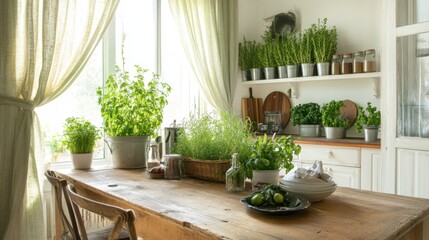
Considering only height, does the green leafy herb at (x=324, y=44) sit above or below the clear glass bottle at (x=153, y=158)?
above

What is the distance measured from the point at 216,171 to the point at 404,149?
5.28 feet

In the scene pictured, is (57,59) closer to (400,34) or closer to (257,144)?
(257,144)

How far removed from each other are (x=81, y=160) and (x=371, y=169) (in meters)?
2.14

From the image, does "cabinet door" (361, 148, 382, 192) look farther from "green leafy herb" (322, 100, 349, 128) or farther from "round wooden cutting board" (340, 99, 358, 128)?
"round wooden cutting board" (340, 99, 358, 128)

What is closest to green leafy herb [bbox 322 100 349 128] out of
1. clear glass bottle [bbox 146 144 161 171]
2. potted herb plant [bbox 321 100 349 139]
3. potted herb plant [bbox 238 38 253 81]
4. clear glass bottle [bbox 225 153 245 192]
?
potted herb plant [bbox 321 100 349 139]

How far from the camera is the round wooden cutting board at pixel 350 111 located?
328 cm

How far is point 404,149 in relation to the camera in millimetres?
2543

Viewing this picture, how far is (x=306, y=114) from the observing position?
11.3 ft


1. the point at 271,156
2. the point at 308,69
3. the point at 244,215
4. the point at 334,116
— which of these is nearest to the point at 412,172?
the point at 334,116

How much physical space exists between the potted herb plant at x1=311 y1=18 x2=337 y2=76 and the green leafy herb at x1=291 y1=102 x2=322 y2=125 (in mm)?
343

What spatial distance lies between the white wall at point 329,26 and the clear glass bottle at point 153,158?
1.94 metres

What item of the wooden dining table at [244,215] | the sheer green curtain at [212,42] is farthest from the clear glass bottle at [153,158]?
the sheer green curtain at [212,42]

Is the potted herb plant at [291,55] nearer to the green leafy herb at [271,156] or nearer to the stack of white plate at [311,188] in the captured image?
the green leafy herb at [271,156]

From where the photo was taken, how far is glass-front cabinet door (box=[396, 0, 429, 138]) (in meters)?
2.47
